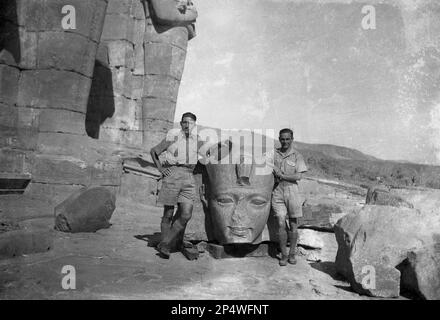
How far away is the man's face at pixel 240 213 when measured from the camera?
4.45 metres

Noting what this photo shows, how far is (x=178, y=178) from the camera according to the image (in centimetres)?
447

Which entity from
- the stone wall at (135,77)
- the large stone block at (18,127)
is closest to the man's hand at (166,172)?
the large stone block at (18,127)

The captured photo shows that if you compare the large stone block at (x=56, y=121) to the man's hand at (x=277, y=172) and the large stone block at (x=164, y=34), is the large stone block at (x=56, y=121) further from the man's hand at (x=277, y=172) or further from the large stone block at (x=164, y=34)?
the large stone block at (x=164, y=34)

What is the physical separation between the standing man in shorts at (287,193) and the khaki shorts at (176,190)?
3.36 ft

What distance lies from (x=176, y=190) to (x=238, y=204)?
727mm

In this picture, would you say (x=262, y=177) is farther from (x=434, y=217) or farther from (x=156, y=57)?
(x=156, y=57)

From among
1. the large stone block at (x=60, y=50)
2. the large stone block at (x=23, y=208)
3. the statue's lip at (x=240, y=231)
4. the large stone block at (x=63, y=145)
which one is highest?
the large stone block at (x=60, y=50)

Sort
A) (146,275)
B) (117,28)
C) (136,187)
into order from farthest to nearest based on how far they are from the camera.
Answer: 1. (117,28)
2. (136,187)
3. (146,275)

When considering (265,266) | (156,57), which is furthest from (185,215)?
(156,57)

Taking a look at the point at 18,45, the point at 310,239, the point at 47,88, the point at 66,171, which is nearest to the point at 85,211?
the point at 66,171

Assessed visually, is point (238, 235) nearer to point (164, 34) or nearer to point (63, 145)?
point (63, 145)

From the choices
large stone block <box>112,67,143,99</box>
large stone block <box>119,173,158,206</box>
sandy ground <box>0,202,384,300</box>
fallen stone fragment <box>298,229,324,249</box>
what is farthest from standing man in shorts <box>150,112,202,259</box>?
large stone block <box>112,67,143,99</box>

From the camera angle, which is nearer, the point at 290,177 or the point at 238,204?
the point at 238,204
